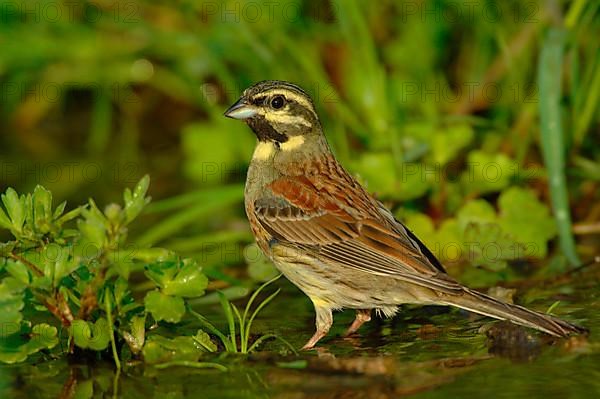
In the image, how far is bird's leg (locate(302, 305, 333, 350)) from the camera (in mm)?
4840

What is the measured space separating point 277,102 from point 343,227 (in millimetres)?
728

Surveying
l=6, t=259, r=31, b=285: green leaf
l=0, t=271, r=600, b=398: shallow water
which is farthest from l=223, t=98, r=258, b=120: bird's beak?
l=6, t=259, r=31, b=285: green leaf

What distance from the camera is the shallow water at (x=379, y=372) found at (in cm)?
400

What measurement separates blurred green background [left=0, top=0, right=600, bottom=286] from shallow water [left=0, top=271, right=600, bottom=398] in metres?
1.07

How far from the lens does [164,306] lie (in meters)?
4.23

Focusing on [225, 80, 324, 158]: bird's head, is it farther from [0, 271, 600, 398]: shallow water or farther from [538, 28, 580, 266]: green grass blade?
[538, 28, 580, 266]: green grass blade

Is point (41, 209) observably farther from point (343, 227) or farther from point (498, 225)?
point (498, 225)

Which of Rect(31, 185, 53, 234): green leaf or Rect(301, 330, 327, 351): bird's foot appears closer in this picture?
Rect(31, 185, 53, 234): green leaf

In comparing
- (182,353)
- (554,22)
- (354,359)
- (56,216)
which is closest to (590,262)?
(554,22)

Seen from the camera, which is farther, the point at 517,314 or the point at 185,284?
the point at 517,314

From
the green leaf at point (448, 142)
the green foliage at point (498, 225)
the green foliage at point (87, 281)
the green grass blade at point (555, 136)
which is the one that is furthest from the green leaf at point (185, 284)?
the green leaf at point (448, 142)

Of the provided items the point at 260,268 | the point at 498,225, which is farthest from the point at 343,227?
the point at 498,225

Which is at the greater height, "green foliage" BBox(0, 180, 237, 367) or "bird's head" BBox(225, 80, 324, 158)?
"bird's head" BBox(225, 80, 324, 158)

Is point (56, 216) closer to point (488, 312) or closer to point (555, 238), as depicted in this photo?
point (488, 312)
